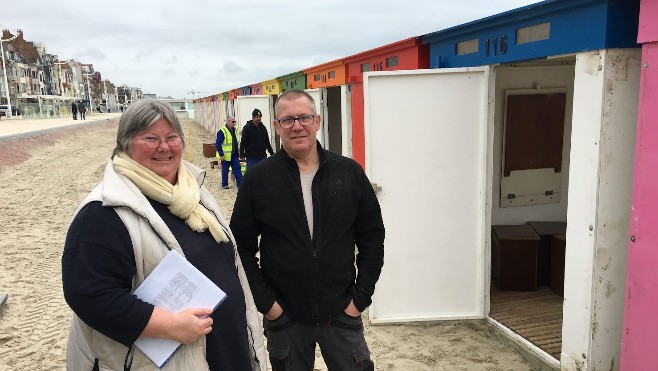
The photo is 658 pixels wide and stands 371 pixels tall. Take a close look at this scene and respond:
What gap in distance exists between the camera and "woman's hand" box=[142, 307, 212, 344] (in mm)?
1538

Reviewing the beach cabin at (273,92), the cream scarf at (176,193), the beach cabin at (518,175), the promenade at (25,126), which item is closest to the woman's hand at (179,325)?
the cream scarf at (176,193)

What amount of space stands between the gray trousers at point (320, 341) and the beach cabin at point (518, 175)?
165 centimetres

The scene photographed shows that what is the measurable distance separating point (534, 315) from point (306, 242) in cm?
315

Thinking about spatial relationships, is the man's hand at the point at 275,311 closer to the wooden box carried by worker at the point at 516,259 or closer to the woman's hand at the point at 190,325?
the woman's hand at the point at 190,325

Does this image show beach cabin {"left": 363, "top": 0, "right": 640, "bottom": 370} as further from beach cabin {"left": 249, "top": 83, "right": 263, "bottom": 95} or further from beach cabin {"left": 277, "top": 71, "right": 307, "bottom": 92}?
beach cabin {"left": 249, "top": 83, "right": 263, "bottom": 95}

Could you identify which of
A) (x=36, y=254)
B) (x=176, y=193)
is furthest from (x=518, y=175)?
(x=36, y=254)

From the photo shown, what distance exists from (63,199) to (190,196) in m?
10.2

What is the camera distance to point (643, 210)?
2.61 m

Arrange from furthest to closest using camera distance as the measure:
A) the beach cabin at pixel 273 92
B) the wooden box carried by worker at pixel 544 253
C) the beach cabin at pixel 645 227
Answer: the beach cabin at pixel 273 92
the wooden box carried by worker at pixel 544 253
the beach cabin at pixel 645 227

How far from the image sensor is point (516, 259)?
16.2 ft

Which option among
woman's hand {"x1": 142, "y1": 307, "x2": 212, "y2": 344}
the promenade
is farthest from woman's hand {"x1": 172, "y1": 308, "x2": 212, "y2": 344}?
the promenade

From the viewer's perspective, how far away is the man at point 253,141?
30.5 ft

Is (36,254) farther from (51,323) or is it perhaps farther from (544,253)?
(544,253)

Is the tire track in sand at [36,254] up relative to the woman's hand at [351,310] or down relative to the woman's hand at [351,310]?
down
